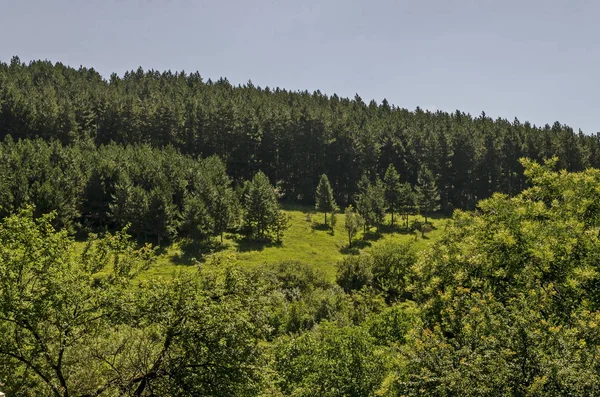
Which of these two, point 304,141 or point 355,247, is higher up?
point 304,141

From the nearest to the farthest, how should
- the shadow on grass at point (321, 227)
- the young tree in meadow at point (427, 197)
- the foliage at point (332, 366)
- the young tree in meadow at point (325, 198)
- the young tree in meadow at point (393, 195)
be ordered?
the foliage at point (332, 366), the shadow on grass at point (321, 227), the young tree in meadow at point (325, 198), the young tree in meadow at point (393, 195), the young tree in meadow at point (427, 197)

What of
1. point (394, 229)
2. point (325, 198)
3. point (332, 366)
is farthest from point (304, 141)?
point (332, 366)

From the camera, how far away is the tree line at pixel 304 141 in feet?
429

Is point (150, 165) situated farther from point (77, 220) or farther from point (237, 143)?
point (237, 143)

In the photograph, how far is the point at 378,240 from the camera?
323 ft

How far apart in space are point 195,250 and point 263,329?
63569 mm

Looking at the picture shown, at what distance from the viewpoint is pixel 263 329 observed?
20.6 m

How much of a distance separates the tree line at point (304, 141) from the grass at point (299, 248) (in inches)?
943

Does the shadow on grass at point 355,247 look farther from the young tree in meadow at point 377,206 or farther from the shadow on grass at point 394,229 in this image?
the shadow on grass at point 394,229

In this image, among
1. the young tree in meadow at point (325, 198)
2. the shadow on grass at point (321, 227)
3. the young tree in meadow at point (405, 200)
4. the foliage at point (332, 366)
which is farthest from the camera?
the young tree in meadow at point (405, 200)

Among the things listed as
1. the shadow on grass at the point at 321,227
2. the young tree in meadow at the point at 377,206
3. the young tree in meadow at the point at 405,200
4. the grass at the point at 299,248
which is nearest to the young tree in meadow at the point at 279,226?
the grass at the point at 299,248

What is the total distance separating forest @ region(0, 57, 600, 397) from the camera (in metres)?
18.1

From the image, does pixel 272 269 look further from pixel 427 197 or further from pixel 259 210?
pixel 427 197

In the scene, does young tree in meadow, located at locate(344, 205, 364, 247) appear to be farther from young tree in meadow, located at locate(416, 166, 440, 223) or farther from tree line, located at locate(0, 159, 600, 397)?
tree line, located at locate(0, 159, 600, 397)
